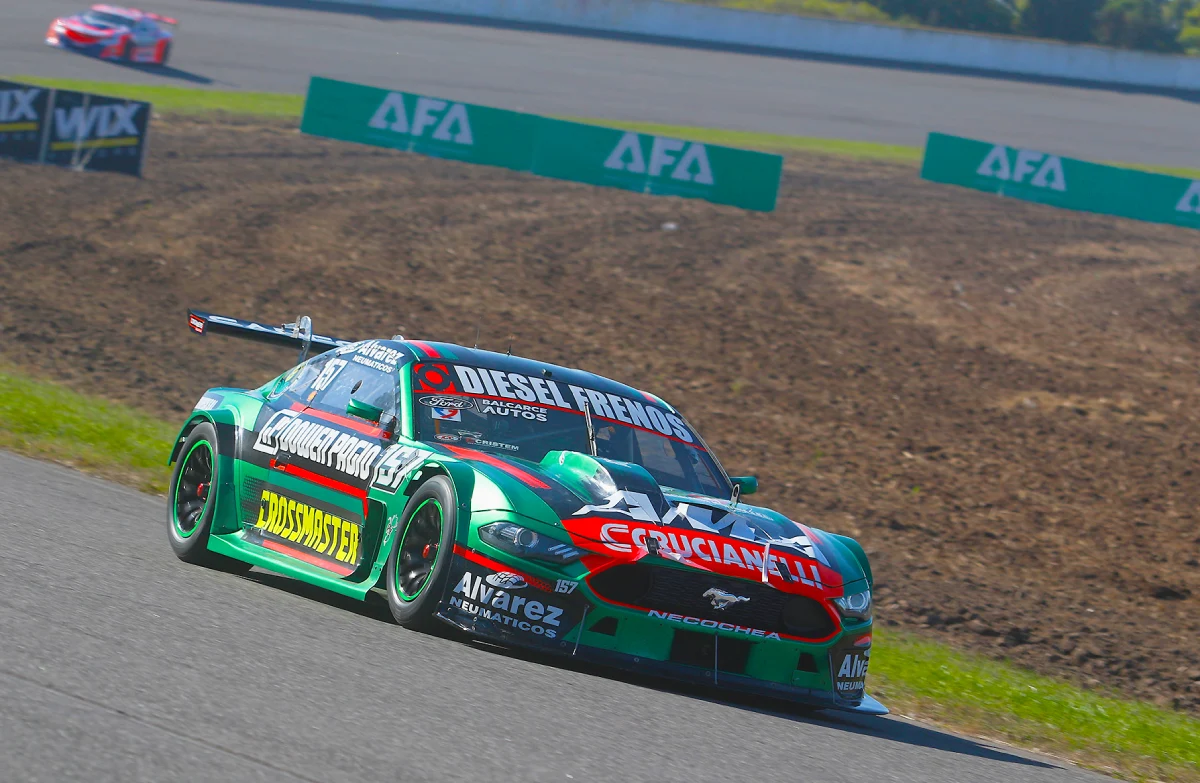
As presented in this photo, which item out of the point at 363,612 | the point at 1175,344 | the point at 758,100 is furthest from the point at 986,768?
the point at 758,100

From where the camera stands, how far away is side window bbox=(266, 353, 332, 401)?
8.07 m

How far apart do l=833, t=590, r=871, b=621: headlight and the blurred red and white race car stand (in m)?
32.5

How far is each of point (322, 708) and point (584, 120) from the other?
31704mm

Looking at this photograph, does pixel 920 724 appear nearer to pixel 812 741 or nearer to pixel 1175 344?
pixel 812 741

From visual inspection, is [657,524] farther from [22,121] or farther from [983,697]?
[22,121]

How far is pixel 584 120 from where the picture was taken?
35.7 metres

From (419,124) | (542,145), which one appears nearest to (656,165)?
(542,145)

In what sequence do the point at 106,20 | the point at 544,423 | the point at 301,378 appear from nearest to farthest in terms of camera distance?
the point at 544,423, the point at 301,378, the point at 106,20

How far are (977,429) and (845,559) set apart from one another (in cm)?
966

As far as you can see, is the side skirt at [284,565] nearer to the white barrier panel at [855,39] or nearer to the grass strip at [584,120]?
the grass strip at [584,120]

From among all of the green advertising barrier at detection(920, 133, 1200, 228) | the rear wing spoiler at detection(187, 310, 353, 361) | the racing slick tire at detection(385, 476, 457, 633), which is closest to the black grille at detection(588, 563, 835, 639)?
the racing slick tire at detection(385, 476, 457, 633)

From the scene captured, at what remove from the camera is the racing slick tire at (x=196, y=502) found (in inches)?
307

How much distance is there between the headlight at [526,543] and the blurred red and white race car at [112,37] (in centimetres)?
3235

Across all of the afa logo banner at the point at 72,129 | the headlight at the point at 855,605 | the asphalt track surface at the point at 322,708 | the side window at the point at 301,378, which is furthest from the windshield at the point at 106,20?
the headlight at the point at 855,605
